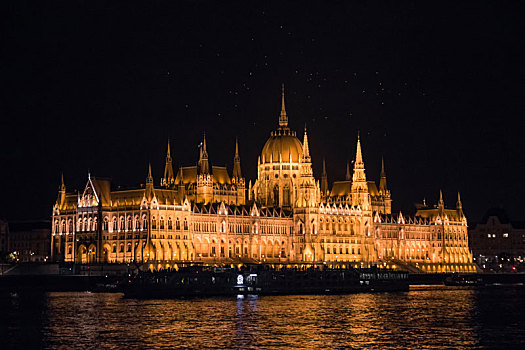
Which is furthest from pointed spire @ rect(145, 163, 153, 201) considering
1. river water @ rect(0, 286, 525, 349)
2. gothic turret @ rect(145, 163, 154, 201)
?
river water @ rect(0, 286, 525, 349)

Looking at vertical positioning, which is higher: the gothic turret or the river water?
the gothic turret

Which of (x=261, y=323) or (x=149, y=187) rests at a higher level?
(x=149, y=187)

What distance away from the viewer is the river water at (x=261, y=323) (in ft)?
293

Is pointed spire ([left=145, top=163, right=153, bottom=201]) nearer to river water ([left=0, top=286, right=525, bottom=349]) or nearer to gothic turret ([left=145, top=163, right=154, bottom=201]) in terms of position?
gothic turret ([left=145, top=163, right=154, bottom=201])

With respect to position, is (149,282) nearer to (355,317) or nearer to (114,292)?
(114,292)

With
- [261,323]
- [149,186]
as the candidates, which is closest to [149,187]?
[149,186]

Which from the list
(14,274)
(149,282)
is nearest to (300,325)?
(149,282)

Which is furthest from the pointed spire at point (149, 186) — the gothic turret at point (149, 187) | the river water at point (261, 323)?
the river water at point (261, 323)

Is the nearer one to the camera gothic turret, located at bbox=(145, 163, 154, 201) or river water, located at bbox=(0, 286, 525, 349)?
river water, located at bbox=(0, 286, 525, 349)

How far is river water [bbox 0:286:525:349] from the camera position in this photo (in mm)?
89375

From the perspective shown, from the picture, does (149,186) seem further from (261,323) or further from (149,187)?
(261,323)

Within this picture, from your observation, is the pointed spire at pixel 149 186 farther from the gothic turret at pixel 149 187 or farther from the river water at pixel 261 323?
the river water at pixel 261 323

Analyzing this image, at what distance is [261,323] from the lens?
104375mm

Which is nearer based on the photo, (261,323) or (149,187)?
(261,323)
